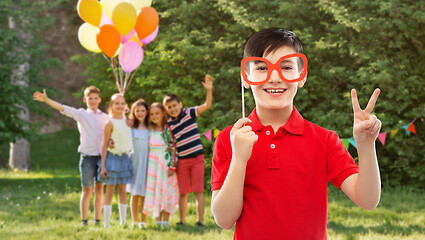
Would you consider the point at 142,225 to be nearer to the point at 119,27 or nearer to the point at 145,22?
the point at 119,27

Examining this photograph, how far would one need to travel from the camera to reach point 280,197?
1.66 m

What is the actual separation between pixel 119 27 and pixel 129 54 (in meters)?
0.36

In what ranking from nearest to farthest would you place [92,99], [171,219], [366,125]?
[366,125]
[92,99]
[171,219]

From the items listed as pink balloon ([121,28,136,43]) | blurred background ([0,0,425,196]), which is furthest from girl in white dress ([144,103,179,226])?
blurred background ([0,0,425,196])

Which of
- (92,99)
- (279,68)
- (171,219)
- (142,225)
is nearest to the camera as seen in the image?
(279,68)

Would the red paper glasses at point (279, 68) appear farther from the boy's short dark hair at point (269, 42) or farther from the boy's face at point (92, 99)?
the boy's face at point (92, 99)

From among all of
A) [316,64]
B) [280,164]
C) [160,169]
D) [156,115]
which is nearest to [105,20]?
[156,115]

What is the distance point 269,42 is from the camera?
1.70m

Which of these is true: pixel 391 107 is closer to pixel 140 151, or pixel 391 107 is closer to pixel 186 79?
pixel 186 79

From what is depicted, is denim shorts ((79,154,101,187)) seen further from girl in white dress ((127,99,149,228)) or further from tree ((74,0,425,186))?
tree ((74,0,425,186))

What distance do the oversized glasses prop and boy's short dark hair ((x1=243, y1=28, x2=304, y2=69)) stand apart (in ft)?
0.07

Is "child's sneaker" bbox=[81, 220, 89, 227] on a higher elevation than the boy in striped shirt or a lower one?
lower

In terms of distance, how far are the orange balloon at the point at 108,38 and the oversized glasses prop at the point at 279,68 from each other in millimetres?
4387

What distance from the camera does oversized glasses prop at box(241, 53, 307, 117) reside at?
65.2 inches
